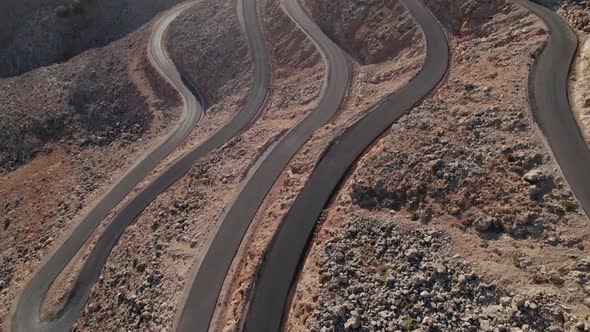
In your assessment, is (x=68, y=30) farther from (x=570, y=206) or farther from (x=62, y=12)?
(x=570, y=206)

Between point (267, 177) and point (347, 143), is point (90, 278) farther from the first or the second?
point (347, 143)

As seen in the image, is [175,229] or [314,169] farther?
[175,229]

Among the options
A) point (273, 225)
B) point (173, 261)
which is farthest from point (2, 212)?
point (273, 225)

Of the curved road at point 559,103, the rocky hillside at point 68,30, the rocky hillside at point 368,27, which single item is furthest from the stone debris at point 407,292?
the rocky hillside at point 68,30

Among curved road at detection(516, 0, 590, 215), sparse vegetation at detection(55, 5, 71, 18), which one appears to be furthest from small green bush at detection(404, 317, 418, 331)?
sparse vegetation at detection(55, 5, 71, 18)

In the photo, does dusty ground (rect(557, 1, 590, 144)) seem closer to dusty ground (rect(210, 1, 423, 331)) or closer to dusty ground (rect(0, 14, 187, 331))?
dusty ground (rect(210, 1, 423, 331))

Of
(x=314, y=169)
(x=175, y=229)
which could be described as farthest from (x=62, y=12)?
(x=314, y=169)
